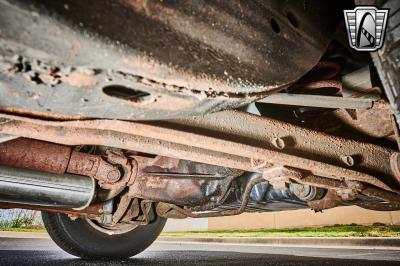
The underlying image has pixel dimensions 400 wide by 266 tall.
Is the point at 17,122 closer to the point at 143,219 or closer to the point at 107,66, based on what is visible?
the point at 107,66

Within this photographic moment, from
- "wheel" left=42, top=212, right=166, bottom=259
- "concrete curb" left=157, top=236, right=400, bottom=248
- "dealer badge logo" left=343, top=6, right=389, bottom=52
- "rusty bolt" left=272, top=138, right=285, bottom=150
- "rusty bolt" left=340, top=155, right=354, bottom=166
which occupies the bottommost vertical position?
"concrete curb" left=157, top=236, right=400, bottom=248

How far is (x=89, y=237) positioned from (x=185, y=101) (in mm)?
1854

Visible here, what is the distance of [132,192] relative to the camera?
1646 millimetres

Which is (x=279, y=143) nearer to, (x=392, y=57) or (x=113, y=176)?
(x=392, y=57)

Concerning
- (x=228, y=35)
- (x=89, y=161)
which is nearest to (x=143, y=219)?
(x=89, y=161)

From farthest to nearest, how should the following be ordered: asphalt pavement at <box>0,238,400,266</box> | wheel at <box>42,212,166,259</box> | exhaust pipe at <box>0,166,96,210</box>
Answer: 1. wheel at <box>42,212,166,259</box>
2. asphalt pavement at <box>0,238,400,266</box>
3. exhaust pipe at <box>0,166,96,210</box>

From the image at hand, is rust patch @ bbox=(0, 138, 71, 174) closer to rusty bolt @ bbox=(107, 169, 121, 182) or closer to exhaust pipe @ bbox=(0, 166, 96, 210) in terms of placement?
exhaust pipe @ bbox=(0, 166, 96, 210)

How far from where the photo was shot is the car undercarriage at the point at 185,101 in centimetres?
45

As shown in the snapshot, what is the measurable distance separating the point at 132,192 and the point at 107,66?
1.27m

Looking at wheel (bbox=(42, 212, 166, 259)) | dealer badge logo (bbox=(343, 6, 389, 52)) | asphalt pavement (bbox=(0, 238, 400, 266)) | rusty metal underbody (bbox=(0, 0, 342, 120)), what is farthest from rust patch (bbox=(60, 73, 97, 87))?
wheel (bbox=(42, 212, 166, 259))

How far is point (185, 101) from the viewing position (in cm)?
59

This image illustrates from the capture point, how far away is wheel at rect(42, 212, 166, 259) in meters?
2.06

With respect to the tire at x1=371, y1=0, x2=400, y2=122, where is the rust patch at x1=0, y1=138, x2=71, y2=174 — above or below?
below

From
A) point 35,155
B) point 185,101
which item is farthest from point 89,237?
point 185,101
